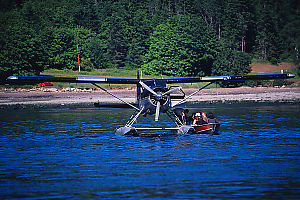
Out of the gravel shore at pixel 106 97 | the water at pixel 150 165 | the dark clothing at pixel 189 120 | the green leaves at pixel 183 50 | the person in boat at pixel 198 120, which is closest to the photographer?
the water at pixel 150 165

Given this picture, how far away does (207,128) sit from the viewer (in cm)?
2370

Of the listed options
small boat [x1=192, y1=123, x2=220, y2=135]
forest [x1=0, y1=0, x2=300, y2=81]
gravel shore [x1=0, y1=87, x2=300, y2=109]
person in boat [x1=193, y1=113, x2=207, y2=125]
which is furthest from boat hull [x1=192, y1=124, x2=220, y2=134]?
forest [x1=0, y1=0, x2=300, y2=81]

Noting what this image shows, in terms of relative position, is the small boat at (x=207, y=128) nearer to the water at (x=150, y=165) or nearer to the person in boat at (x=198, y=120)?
the person in boat at (x=198, y=120)

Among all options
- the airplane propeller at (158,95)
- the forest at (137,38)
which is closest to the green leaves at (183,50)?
the forest at (137,38)

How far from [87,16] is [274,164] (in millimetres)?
100568

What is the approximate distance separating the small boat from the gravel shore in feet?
A: 85.1

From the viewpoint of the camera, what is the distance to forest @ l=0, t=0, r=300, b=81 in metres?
73.8

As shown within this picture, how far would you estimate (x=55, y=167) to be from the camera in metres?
16.0

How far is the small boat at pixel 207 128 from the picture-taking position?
2358cm

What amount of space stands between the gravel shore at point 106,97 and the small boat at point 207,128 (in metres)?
25.9

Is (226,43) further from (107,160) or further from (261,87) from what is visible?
(107,160)

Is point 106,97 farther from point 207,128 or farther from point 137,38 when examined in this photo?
point 137,38

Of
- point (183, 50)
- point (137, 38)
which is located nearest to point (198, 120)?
point (183, 50)

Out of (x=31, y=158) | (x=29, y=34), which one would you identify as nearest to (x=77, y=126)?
(x=31, y=158)
